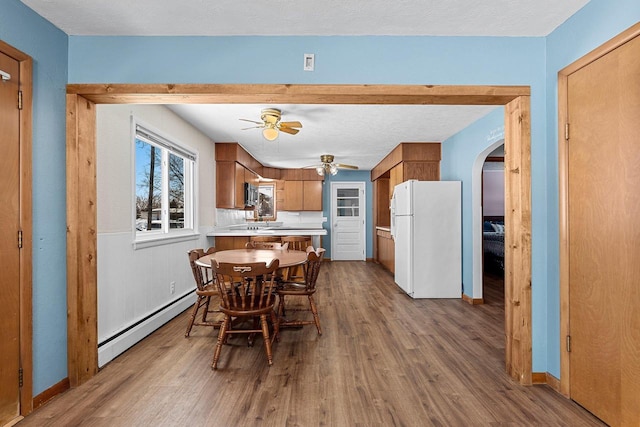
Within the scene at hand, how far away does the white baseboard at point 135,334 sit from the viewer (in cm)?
246

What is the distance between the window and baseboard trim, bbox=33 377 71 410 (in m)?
1.39

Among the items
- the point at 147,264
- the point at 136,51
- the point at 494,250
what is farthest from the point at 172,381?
the point at 494,250

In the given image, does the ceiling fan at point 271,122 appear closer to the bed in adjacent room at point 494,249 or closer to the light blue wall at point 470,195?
the light blue wall at point 470,195

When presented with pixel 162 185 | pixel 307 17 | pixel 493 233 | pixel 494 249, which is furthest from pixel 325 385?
pixel 493 233

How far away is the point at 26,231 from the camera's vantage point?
1843 mm

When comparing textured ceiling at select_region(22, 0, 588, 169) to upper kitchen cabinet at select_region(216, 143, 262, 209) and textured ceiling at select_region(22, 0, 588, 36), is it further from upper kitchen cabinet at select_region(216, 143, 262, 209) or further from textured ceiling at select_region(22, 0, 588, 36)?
upper kitchen cabinet at select_region(216, 143, 262, 209)

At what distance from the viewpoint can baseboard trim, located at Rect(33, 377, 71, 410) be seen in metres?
1.90

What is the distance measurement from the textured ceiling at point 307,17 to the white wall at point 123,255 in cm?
80

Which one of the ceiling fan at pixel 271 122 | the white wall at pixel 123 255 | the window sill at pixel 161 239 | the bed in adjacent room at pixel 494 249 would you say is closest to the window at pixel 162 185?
the window sill at pixel 161 239

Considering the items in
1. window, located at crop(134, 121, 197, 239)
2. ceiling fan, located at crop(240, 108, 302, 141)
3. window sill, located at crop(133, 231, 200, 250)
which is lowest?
window sill, located at crop(133, 231, 200, 250)

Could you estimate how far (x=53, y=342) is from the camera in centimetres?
204

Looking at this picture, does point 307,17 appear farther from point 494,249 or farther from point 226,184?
point 494,249

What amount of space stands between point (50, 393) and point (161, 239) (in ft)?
5.28

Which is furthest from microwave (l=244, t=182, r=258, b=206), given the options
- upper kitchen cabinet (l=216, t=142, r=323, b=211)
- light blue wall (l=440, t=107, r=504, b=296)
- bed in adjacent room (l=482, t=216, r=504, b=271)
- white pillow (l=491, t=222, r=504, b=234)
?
white pillow (l=491, t=222, r=504, b=234)
